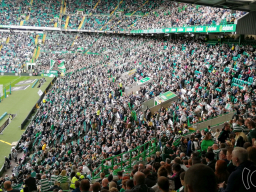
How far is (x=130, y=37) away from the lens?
40406 mm

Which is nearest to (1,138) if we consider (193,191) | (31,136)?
(31,136)

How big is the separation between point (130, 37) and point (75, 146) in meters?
29.4

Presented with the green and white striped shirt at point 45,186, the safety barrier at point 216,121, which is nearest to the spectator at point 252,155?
the green and white striped shirt at point 45,186

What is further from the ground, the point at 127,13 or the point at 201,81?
the point at 127,13

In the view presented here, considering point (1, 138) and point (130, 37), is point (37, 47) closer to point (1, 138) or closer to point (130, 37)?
point (130, 37)

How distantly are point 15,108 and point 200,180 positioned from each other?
26892mm

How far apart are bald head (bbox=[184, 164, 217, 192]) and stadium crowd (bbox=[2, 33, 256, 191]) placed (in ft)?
0.05

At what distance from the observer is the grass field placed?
18614 mm

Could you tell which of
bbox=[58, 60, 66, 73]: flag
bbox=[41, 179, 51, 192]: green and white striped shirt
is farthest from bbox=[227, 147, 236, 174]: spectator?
bbox=[58, 60, 66, 73]: flag

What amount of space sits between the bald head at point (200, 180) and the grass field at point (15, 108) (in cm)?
1642

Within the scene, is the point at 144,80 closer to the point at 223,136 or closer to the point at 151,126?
the point at 151,126

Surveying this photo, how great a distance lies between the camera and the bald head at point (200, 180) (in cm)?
173

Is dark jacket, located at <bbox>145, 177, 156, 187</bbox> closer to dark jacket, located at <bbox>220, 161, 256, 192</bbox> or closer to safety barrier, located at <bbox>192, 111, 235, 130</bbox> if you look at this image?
dark jacket, located at <bbox>220, 161, 256, 192</bbox>

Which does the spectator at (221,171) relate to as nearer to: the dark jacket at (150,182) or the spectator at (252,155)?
the spectator at (252,155)
